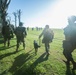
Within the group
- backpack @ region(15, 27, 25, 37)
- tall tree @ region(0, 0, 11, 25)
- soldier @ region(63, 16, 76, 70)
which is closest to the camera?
soldier @ region(63, 16, 76, 70)

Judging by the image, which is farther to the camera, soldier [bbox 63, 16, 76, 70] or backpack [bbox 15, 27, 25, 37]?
backpack [bbox 15, 27, 25, 37]

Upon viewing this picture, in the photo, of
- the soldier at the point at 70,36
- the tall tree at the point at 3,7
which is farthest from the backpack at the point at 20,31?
the tall tree at the point at 3,7

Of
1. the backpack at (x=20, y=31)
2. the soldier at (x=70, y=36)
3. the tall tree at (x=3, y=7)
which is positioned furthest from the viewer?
the tall tree at (x=3, y=7)

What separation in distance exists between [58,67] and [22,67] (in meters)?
1.99

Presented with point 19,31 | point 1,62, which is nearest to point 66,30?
point 1,62

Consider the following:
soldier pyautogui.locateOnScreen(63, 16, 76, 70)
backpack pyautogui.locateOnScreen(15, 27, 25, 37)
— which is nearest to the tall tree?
backpack pyautogui.locateOnScreen(15, 27, 25, 37)

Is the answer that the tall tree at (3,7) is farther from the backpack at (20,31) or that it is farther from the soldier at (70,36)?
the soldier at (70,36)

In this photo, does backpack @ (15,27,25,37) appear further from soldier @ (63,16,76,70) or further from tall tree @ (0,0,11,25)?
tall tree @ (0,0,11,25)

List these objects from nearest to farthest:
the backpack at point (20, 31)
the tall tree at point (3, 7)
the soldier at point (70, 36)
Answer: the soldier at point (70, 36)
the backpack at point (20, 31)
the tall tree at point (3, 7)

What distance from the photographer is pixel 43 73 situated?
10.4 m

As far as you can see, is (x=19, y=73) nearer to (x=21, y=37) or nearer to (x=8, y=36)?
(x=21, y=37)

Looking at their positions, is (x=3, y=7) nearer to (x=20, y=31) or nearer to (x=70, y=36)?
(x=20, y=31)

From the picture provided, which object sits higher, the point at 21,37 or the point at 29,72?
the point at 21,37

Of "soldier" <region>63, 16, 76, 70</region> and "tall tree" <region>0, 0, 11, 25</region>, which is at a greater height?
"tall tree" <region>0, 0, 11, 25</region>
